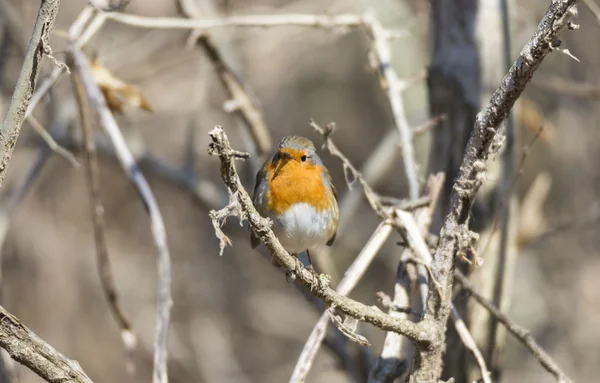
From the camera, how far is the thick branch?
4.35 ft

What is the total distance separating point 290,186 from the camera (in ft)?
8.55

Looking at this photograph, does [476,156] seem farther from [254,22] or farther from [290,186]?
[254,22]

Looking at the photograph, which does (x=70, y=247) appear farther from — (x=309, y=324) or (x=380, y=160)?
(x=380, y=160)

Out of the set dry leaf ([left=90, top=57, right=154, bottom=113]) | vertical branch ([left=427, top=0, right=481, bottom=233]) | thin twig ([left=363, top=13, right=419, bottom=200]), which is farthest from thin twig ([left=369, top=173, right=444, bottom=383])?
dry leaf ([left=90, top=57, right=154, bottom=113])

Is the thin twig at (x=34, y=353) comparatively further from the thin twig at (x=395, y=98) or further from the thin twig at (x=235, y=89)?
the thin twig at (x=235, y=89)

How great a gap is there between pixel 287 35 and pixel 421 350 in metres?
4.60

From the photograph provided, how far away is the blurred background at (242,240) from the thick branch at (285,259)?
326 cm

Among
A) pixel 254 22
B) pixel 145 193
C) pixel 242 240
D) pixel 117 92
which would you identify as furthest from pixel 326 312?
pixel 242 240

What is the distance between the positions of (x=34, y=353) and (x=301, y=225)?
1.29 metres

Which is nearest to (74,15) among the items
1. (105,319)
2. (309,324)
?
(105,319)

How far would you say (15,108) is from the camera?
4.83 feet

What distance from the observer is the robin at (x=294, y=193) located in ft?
8.46

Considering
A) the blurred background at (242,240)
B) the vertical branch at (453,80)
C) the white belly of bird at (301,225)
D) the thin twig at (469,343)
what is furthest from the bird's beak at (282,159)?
the blurred background at (242,240)

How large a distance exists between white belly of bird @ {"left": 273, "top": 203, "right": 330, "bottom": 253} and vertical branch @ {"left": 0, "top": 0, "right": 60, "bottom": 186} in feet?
4.16
